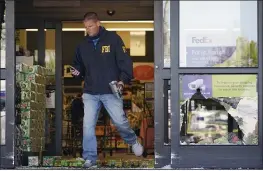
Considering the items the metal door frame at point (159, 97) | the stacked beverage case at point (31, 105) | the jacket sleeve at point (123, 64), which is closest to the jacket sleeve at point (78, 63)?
the jacket sleeve at point (123, 64)

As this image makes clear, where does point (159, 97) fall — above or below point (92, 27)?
below

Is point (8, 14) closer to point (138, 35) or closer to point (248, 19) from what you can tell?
point (248, 19)

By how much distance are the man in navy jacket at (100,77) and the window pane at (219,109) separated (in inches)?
35.0

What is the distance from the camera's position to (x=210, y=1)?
272 inches

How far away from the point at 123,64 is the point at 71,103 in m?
3.65

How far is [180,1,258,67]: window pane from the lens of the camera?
6.86 metres

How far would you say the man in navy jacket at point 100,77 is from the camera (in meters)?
7.38

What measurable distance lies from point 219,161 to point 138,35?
5.98m

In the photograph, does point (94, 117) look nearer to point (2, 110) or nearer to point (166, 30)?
point (2, 110)

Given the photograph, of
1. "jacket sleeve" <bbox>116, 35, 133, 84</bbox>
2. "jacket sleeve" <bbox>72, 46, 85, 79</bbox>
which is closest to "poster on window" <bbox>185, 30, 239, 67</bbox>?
"jacket sleeve" <bbox>116, 35, 133, 84</bbox>

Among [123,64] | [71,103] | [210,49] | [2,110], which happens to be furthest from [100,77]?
[71,103]

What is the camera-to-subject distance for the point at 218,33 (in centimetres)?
692

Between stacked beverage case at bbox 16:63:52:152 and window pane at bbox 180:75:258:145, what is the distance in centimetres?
211

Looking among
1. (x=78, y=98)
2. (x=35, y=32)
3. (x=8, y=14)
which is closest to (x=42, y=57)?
(x=35, y=32)
